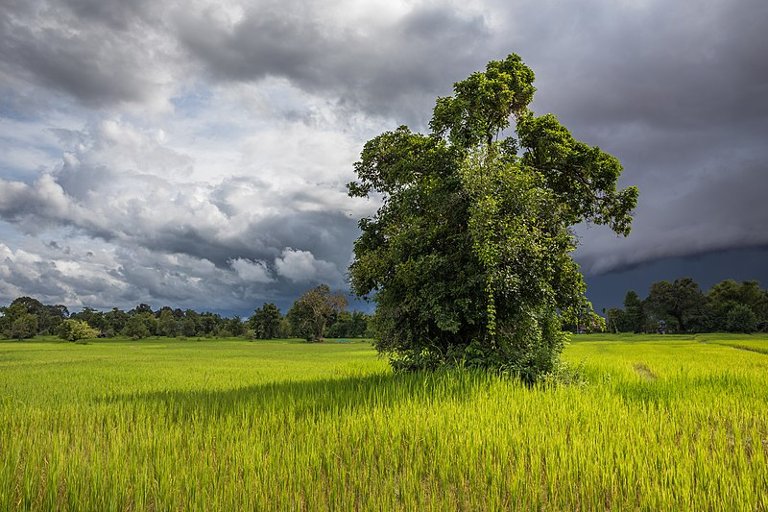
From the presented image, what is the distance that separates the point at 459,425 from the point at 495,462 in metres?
1.49

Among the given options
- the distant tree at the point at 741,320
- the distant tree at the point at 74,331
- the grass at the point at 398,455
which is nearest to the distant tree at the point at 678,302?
the distant tree at the point at 741,320

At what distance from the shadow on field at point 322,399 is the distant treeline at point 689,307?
137m

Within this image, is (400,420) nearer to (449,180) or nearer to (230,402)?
(230,402)

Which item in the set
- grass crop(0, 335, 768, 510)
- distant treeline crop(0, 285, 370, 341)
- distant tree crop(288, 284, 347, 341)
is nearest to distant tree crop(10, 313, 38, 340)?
distant treeline crop(0, 285, 370, 341)

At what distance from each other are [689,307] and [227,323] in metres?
142

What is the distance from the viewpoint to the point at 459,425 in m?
7.66

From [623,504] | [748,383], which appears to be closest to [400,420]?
[623,504]

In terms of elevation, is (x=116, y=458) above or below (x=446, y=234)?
below

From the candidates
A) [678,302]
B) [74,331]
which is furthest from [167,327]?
[678,302]

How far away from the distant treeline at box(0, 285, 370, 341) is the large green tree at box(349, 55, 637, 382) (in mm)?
90006

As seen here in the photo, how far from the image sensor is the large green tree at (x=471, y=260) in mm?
13430

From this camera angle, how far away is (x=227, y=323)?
459ft

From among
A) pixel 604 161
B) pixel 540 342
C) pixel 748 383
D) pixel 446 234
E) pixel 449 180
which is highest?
pixel 604 161

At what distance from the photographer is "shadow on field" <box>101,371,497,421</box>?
9.62m
